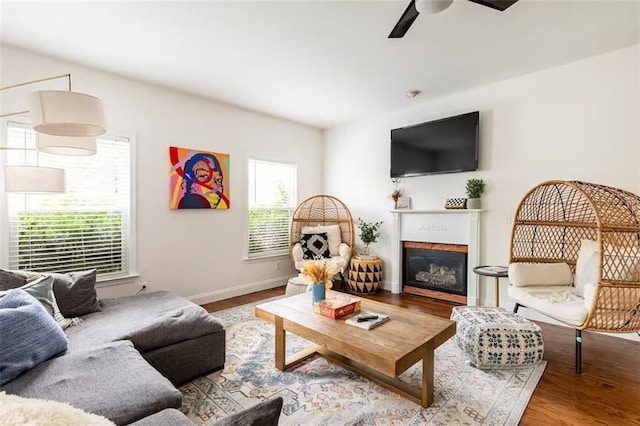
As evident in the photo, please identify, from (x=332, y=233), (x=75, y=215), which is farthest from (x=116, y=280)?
(x=332, y=233)

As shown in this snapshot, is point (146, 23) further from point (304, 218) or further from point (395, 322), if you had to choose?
point (304, 218)

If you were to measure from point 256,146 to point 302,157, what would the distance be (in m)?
0.90

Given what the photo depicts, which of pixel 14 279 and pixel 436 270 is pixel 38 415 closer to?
pixel 14 279

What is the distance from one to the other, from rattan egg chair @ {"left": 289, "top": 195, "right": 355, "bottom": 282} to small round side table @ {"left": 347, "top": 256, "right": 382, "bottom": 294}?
0.60 feet

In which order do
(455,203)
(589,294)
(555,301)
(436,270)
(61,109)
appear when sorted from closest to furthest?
(61,109), (589,294), (555,301), (455,203), (436,270)

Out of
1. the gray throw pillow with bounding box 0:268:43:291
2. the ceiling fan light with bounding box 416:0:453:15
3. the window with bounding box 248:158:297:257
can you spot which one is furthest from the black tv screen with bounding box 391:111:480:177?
the gray throw pillow with bounding box 0:268:43:291

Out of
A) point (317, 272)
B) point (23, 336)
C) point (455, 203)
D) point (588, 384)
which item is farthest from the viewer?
point (455, 203)

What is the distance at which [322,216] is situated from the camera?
5152mm

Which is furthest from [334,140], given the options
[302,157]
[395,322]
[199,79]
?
[395,322]

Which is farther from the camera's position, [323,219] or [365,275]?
[323,219]

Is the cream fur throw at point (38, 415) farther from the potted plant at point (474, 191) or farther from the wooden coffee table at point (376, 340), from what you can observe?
the potted plant at point (474, 191)

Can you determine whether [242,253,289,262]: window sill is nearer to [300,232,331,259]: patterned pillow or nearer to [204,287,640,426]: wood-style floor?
[300,232,331,259]: patterned pillow

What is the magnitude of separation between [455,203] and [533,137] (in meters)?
1.05

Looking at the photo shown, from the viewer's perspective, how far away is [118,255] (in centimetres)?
329
